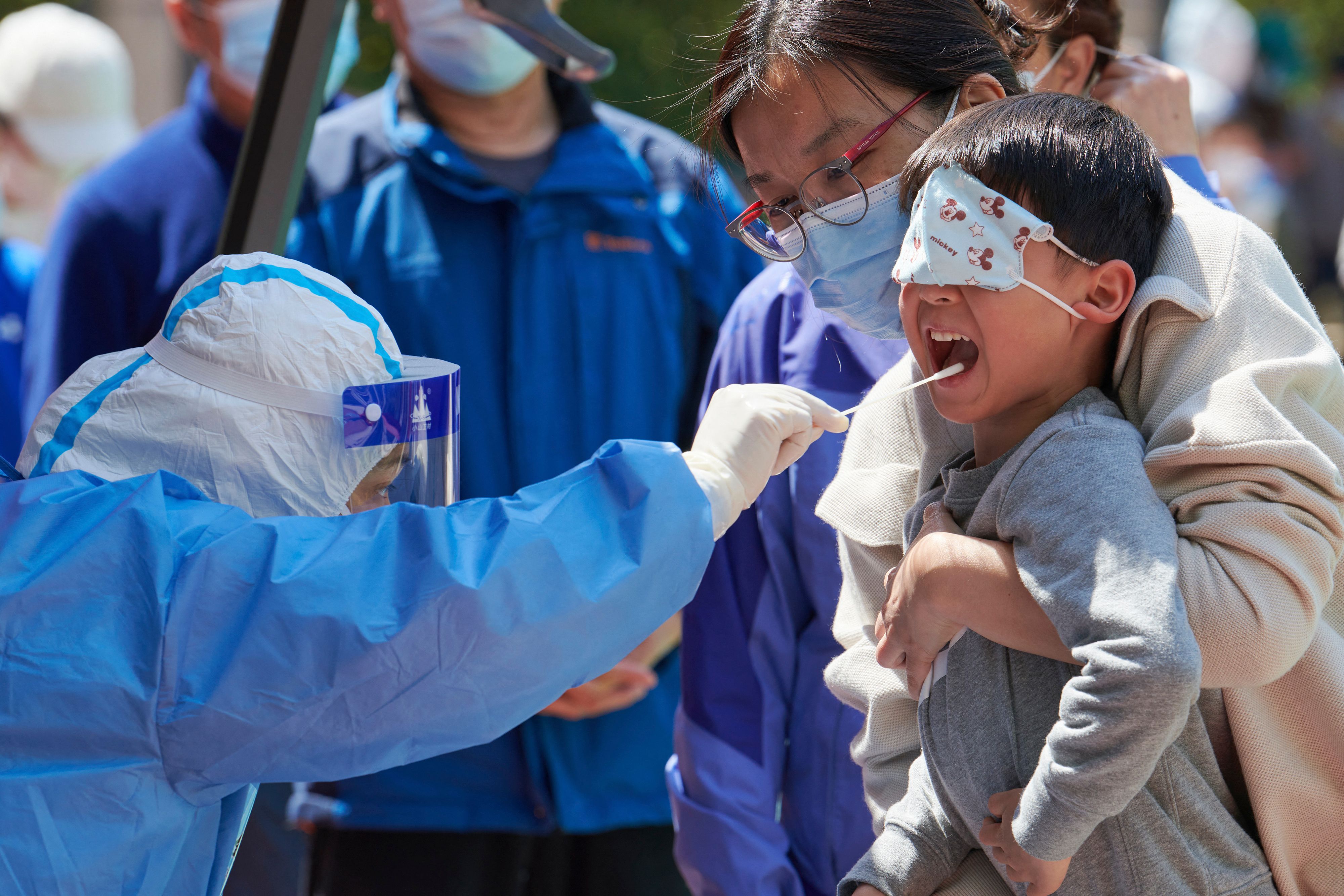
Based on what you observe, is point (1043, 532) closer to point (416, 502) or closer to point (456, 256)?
point (416, 502)

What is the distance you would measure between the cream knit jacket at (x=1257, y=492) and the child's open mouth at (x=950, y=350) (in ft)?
0.56

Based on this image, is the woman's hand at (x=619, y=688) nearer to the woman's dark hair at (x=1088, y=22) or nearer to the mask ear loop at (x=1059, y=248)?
the woman's dark hair at (x=1088, y=22)

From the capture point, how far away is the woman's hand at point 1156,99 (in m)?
2.27

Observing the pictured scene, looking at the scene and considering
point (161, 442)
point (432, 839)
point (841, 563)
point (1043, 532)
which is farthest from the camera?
point (432, 839)

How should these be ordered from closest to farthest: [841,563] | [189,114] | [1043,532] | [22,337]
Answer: [1043,532] → [841,563] → [189,114] → [22,337]

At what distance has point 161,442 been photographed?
1.65m

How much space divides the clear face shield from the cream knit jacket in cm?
88

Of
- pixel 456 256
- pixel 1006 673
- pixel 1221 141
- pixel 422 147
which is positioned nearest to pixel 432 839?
pixel 456 256

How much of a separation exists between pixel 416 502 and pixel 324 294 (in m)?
0.32

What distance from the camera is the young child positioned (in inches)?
51.8

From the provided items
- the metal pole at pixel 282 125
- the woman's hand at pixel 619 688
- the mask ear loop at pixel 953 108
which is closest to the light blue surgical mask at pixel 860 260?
the mask ear loop at pixel 953 108

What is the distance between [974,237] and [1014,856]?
0.68 meters

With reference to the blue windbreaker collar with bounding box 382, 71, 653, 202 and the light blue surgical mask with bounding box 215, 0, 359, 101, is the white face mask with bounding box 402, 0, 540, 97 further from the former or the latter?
the light blue surgical mask with bounding box 215, 0, 359, 101

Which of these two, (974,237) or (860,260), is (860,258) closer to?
(860,260)
